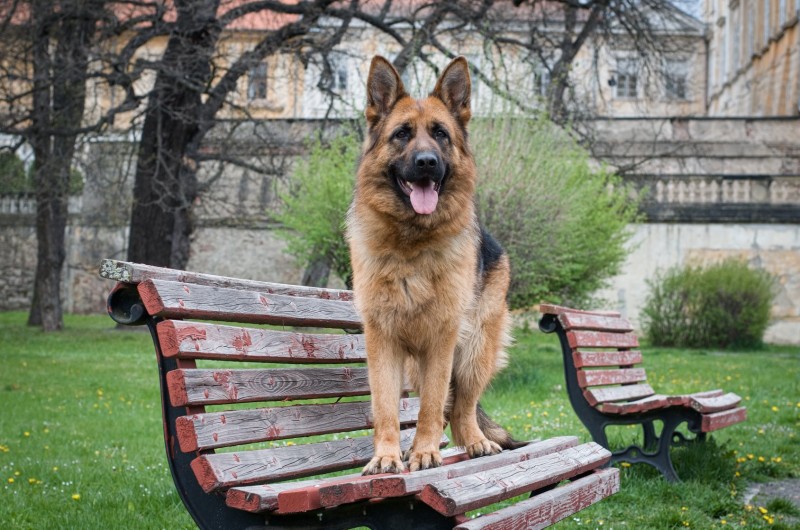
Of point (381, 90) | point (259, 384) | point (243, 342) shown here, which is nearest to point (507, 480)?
point (259, 384)

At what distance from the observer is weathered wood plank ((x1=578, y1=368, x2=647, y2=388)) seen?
7071 mm

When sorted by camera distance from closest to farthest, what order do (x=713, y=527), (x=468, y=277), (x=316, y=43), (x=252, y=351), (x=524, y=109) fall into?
(x=252, y=351)
(x=468, y=277)
(x=713, y=527)
(x=524, y=109)
(x=316, y=43)

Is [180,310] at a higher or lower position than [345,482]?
higher

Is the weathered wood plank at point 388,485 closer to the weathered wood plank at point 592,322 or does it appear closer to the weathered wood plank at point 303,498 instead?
the weathered wood plank at point 303,498

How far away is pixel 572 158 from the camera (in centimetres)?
1568

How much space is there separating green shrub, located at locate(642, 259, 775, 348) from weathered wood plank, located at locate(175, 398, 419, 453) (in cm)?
1755

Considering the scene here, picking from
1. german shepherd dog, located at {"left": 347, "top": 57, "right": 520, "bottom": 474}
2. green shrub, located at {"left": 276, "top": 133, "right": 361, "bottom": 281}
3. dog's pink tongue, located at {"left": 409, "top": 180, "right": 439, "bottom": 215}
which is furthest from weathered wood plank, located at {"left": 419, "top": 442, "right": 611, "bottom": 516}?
green shrub, located at {"left": 276, "top": 133, "right": 361, "bottom": 281}

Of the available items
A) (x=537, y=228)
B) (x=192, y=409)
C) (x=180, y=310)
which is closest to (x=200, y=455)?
(x=192, y=409)

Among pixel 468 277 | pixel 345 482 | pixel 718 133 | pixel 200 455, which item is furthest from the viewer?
pixel 718 133

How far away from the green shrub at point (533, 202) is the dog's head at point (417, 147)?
797cm

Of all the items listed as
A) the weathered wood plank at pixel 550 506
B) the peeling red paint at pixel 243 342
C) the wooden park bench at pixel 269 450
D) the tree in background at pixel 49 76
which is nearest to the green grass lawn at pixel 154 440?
the weathered wood plank at pixel 550 506

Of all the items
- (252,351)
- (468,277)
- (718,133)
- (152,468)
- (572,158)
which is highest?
(718,133)

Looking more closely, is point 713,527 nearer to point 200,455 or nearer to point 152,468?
point 200,455

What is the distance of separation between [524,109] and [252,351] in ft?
37.2
